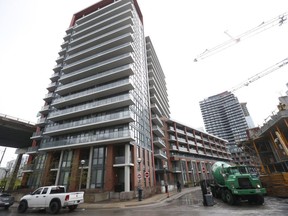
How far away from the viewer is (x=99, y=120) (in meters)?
28.7

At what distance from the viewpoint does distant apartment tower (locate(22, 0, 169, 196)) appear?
26094 millimetres

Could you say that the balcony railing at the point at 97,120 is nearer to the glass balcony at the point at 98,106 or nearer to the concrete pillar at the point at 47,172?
the glass balcony at the point at 98,106

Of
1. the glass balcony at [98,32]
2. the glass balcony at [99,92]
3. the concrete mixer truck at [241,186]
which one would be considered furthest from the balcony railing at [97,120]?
the glass balcony at [98,32]

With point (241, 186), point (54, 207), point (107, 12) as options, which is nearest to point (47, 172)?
point (54, 207)

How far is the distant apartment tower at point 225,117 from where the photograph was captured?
14138cm

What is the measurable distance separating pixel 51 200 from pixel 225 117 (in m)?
166

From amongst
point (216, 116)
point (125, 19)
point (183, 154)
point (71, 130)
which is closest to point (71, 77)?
point (71, 130)

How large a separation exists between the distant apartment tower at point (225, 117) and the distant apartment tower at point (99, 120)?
125008 millimetres

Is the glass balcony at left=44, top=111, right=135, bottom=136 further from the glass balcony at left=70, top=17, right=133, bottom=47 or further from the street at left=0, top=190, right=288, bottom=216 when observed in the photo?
the glass balcony at left=70, top=17, right=133, bottom=47

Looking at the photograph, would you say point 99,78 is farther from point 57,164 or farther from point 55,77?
point 57,164

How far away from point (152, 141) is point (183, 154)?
2261cm

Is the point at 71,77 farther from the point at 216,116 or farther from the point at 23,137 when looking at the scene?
the point at 216,116

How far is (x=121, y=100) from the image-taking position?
2892 centimetres

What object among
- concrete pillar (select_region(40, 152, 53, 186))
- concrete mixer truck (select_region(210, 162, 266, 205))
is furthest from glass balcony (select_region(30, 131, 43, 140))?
concrete mixer truck (select_region(210, 162, 266, 205))
